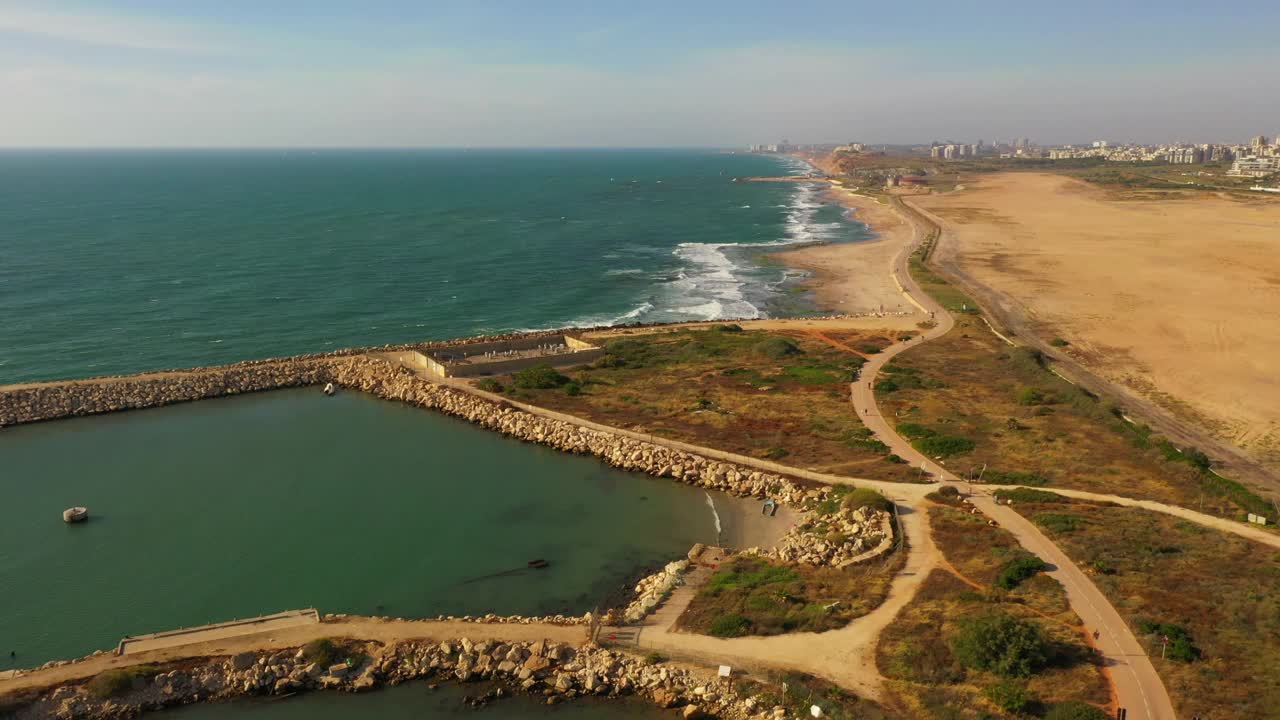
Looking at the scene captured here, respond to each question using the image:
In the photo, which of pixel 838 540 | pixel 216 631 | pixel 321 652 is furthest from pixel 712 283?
pixel 321 652

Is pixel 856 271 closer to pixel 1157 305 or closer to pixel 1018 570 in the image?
pixel 1157 305

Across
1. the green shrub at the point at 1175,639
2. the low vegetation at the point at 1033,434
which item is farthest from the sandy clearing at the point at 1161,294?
the green shrub at the point at 1175,639

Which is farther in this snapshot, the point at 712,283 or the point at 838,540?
the point at 712,283

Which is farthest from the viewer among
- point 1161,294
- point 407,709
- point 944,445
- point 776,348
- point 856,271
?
point 856,271

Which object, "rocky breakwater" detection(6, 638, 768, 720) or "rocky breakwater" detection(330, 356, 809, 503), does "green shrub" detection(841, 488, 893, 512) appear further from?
"rocky breakwater" detection(6, 638, 768, 720)

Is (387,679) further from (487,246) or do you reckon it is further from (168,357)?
(487,246)

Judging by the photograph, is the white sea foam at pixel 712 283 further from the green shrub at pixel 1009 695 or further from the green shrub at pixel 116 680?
the green shrub at pixel 1009 695

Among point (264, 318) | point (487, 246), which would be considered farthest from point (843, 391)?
point (487, 246)
